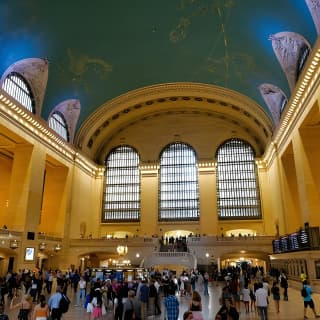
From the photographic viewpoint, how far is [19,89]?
68.8 feet

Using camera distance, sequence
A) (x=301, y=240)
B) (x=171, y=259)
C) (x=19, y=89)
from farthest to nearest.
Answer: (x=171, y=259), (x=19, y=89), (x=301, y=240)

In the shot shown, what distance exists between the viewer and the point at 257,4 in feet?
55.6

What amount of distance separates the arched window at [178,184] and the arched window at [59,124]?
1013 centimetres

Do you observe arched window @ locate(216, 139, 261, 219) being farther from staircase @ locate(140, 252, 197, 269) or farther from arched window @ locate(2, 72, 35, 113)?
arched window @ locate(2, 72, 35, 113)

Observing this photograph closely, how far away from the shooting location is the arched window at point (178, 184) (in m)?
31.7

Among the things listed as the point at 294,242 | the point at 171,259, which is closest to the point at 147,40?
the point at 171,259

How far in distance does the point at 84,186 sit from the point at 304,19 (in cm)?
2197

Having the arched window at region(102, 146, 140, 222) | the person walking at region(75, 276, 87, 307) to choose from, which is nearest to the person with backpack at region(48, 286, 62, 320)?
the person walking at region(75, 276, 87, 307)

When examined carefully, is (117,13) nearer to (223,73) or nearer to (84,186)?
(223,73)

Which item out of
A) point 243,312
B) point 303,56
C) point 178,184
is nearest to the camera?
point 243,312

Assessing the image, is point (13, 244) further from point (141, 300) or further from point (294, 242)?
point (294, 242)

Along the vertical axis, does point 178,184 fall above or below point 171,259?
above

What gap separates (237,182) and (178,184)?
5.57 meters

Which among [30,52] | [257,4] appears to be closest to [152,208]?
[30,52]
